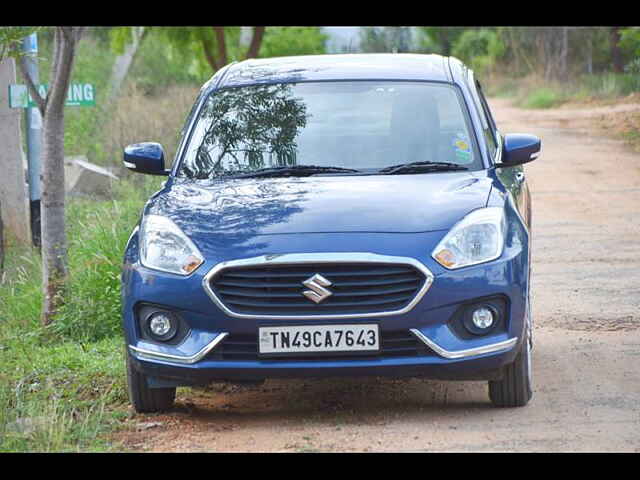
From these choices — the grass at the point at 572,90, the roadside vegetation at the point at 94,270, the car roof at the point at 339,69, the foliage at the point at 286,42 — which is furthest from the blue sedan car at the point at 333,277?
the grass at the point at 572,90

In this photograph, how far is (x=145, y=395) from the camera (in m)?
6.49

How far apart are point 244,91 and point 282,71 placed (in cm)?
27

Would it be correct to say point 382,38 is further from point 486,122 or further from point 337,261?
point 337,261

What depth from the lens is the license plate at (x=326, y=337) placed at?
19.5 ft

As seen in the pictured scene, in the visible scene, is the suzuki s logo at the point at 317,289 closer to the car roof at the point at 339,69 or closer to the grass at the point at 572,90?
the car roof at the point at 339,69

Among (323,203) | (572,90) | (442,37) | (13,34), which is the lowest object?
(572,90)

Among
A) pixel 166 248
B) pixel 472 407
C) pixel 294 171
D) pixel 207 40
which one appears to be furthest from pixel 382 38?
pixel 166 248

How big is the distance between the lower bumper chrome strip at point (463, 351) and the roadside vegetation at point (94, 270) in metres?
1.44

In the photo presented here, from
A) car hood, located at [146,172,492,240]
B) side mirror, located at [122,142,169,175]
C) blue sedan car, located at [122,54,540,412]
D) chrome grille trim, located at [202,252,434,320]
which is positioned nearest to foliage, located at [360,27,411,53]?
side mirror, located at [122,142,169,175]

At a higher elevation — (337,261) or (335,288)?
(337,261)

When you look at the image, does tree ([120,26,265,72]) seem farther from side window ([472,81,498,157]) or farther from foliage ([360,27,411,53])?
side window ([472,81,498,157])

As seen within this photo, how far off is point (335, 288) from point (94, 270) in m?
3.94

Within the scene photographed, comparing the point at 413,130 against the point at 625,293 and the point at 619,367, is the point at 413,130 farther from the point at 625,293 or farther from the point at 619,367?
the point at 625,293
